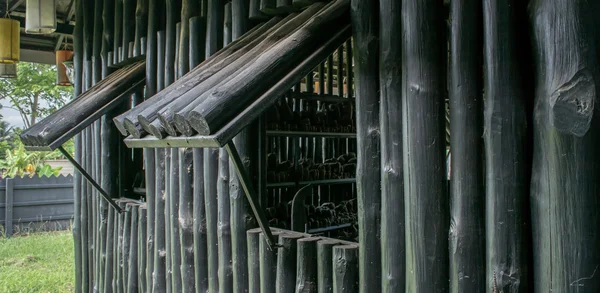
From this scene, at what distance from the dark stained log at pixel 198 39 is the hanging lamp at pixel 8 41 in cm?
191

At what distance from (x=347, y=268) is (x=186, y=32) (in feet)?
7.42

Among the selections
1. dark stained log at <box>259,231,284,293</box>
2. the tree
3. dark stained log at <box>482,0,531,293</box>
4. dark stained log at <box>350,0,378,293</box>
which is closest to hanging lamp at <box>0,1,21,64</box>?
dark stained log at <box>259,231,284,293</box>

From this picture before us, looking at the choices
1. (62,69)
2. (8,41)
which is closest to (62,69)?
(62,69)

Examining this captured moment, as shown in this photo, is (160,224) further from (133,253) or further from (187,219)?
(133,253)

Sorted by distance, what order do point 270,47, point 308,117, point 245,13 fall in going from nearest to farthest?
point 270,47 < point 245,13 < point 308,117

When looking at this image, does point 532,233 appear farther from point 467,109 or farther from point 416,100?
point 416,100

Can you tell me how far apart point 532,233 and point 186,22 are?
2948 mm

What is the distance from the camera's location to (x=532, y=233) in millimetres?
2244

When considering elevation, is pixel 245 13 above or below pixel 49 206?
above

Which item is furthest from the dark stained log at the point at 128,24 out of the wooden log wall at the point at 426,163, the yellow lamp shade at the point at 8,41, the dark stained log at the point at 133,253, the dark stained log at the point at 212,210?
the dark stained log at the point at 212,210

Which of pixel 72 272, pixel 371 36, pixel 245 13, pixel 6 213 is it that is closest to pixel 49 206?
pixel 6 213

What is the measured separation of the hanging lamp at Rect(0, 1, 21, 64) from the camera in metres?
4.94

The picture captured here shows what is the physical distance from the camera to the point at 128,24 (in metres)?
5.22

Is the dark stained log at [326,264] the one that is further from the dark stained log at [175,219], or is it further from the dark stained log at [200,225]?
the dark stained log at [175,219]
